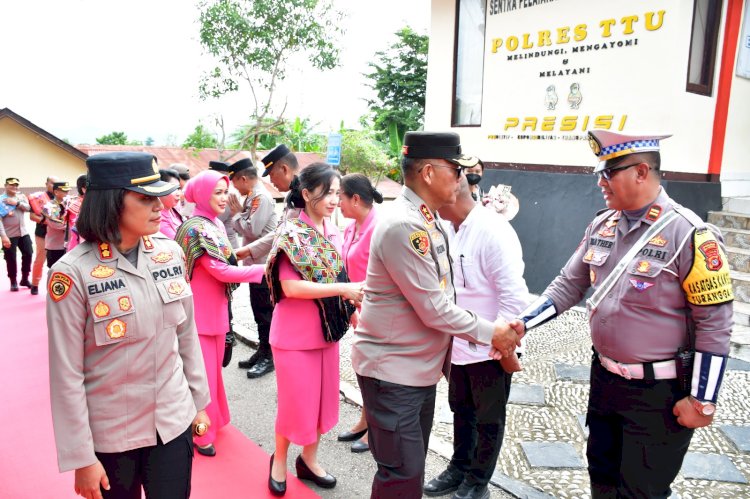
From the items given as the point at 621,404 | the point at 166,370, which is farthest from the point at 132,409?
the point at 621,404

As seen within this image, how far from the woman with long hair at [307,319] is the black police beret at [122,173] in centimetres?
103

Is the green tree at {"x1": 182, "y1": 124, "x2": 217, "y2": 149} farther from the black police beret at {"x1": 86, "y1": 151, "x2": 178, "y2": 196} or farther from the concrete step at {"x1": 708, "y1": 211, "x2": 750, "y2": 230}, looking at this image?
the black police beret at {"x1": 86, "y1": 151, "x2": 178, "y2": 196}

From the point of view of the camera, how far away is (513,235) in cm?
302

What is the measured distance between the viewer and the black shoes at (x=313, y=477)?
321cm

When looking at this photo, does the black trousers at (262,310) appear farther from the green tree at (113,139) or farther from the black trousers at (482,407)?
the green tree at (113,139)

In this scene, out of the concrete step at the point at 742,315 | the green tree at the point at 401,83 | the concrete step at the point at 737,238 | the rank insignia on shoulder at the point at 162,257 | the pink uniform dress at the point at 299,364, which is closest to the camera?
the rank insignia on shoulder at the point at 162,257

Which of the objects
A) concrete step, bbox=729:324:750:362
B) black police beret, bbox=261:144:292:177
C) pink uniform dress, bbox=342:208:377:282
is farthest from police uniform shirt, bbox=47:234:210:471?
concrete step, bbox=729:324:750:362

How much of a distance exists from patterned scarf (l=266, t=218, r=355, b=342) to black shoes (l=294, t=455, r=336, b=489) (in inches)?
33.1

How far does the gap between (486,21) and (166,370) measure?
7824mm

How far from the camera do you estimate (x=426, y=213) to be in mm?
2350

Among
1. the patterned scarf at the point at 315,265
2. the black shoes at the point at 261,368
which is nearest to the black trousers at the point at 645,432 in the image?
the patterned scarf at the point at 315,265

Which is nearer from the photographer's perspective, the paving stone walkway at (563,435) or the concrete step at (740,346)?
the paving stone walkway at (563,435)

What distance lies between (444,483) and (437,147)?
2.06m

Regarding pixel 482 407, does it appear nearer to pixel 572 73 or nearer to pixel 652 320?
pixel 652 320
